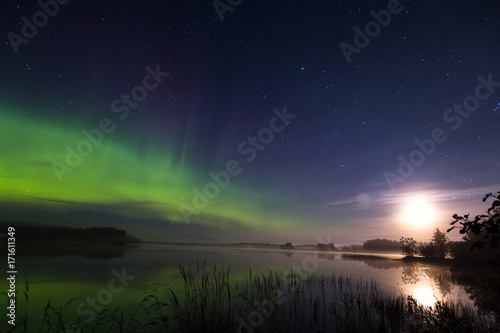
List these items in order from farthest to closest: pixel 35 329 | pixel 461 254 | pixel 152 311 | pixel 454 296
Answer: pixel 461 254, pixel 454 296, pixel 152 311, pixel 35 329

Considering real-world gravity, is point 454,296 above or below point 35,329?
below

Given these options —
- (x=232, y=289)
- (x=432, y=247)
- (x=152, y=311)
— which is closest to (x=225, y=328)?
(x=152, y=311)

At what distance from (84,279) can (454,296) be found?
34.3m

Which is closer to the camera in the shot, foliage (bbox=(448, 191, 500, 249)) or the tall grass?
foliage (bbox=(448, 191, 500, 249))

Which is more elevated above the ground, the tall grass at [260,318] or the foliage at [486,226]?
the foliage at [486,226]

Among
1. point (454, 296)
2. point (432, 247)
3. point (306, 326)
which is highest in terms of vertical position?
point (306, 326)

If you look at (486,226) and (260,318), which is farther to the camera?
(260,318)

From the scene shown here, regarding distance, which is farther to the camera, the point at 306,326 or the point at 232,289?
the point at 232,289

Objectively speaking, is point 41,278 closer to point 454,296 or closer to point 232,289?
point 232,289

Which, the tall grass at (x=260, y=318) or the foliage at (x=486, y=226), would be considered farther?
the tall grass at (x=260, y=318)

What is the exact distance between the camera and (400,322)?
1312 cm

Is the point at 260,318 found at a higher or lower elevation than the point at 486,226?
lower

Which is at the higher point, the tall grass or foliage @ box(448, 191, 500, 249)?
foliage @ box(448, 191, 500, 249)

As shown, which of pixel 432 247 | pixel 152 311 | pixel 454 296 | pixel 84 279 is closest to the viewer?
pixel 152 311
